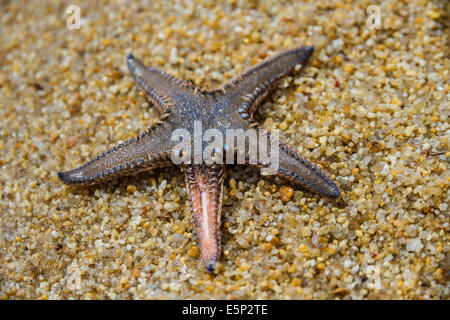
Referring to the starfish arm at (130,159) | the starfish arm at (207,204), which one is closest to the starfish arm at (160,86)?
the starfish arm at (130,159)

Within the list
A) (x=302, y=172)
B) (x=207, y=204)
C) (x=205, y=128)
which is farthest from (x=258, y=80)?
(x=207, y=204)

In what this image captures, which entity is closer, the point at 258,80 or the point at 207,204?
the point at 207,204

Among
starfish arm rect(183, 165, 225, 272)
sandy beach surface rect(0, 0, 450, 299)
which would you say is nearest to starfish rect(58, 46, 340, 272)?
starfish arm rect(183, 165, 225, 272)

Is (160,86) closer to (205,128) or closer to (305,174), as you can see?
(205,128)

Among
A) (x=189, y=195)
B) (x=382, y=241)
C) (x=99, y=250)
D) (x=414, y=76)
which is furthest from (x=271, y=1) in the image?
(x=99, y=250)

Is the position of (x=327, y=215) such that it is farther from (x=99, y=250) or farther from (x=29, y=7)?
(x=29, y=7)

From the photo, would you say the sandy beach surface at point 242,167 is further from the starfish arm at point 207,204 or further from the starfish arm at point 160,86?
the starfish arm at point 160,86
